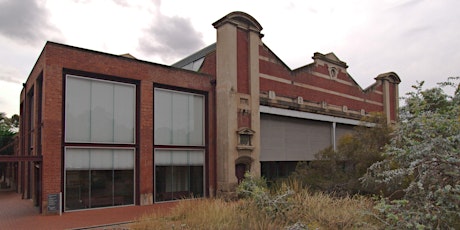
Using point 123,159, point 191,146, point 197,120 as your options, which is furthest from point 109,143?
point 197,120

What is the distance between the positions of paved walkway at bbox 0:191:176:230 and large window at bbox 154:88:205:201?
2071 millimetres

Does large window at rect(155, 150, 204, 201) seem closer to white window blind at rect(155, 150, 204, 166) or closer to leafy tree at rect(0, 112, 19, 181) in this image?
white window blind at rect(155, 150, 204, 166)

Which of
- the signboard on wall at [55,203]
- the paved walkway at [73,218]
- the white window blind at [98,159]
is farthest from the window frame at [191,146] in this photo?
the signboard on wall at [55,203]

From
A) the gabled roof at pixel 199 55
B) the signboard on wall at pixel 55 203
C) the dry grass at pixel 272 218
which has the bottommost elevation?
the signboard on wall at pixel 55 203

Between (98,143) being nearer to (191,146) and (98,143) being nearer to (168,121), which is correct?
(168,121)

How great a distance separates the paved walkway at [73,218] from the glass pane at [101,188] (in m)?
0.41

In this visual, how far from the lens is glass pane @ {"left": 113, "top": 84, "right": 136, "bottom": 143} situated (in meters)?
17.5

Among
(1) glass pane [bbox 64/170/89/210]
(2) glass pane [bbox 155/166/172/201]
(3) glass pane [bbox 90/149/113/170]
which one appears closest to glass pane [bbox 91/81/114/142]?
(3) glass pane [bbox 90/149/113/170]

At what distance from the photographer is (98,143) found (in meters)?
16.7

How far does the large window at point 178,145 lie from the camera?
743 inches

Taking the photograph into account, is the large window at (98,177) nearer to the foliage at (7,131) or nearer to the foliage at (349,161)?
the foliage at (349,161)

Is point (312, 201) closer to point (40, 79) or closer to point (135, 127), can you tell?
point (135, 127)

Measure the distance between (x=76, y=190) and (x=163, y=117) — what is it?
220 inches

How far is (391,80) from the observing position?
1385 inches
